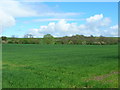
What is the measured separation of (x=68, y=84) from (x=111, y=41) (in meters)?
61.1

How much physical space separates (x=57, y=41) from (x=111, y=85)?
206 ft

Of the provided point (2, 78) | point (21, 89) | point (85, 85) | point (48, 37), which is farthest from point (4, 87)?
point (48, 37)

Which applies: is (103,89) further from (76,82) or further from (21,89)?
(21,89)

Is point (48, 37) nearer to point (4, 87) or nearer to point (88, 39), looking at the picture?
point (88, 39)

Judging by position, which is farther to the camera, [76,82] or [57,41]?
[57,41]

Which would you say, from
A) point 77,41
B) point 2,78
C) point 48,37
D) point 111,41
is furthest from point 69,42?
point 2,78

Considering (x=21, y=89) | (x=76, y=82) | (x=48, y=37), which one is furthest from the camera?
(x=48, y=37)

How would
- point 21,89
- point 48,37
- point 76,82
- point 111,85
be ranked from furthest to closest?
point 48,37
point 76,82
point 111,85
point 21,89

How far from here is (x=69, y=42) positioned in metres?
72.7

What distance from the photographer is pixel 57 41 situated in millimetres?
72750

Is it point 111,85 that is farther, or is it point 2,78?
point 2,78

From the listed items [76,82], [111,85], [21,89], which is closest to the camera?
[21,89]

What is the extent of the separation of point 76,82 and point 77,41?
2371 inches

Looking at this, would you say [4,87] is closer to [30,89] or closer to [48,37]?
[30,89]
